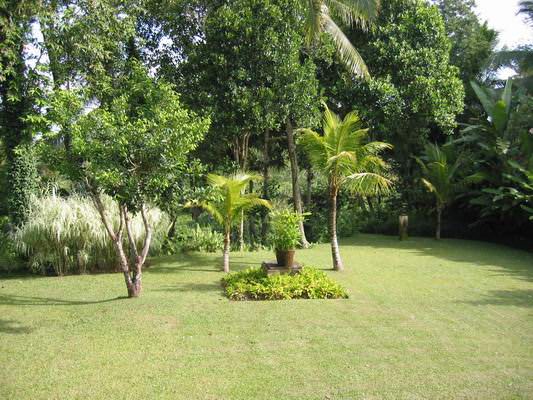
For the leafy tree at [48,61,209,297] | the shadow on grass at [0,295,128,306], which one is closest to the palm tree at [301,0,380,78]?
the leafy tree at [48,61,209,297]

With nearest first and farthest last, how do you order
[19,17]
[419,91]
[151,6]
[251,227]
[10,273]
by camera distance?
[10,273] < [19,17] < [151,6] < [419,91] < [251,227]

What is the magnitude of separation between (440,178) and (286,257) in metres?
7.31

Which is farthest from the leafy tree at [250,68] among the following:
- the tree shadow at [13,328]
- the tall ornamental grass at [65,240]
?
the tree shadow at [13,328]

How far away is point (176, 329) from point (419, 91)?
32.6 ft

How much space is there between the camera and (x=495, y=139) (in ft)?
43.2

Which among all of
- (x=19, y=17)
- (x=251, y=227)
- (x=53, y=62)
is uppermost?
(x=19, y=17)

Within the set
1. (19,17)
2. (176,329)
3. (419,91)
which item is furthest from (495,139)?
(19,17)

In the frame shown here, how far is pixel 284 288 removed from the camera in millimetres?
7145

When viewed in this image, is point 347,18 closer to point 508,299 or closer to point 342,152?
point 342,152

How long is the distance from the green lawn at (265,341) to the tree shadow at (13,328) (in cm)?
1

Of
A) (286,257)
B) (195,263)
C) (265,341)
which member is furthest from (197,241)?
(265,341)

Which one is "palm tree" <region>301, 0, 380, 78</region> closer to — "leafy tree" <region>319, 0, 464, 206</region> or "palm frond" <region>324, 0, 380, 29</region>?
"palm frond" <region>324, 0, 380, 29</region>

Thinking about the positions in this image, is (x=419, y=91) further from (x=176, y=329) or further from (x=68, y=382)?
(x=68, y=382)

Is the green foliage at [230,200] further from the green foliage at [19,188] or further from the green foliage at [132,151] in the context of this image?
the green foliage at [19,188]
